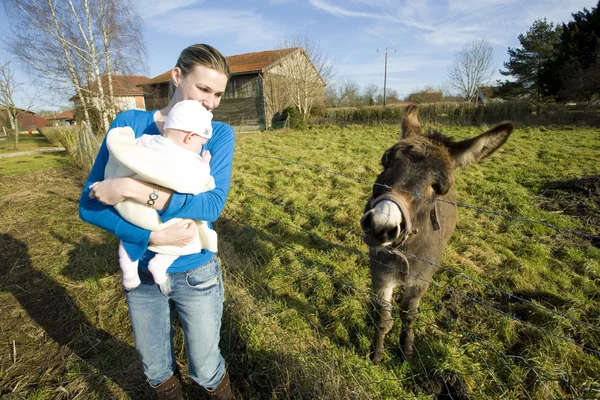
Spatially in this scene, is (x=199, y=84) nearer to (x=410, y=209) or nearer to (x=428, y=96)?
(x=410, y=209)

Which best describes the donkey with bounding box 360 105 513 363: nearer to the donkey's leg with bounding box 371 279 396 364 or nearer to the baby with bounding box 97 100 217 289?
the donkey's leg with bounding box 371 279 396 364

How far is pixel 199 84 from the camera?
5.45 ft

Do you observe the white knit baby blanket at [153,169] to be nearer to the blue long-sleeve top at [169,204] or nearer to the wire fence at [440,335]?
the blue long-sleeve top at [169,204]

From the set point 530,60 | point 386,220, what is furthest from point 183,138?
point 530,60

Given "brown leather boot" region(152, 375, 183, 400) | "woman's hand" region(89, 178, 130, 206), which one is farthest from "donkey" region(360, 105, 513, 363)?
"brown leather boot" region(152, 375, 183, 400)

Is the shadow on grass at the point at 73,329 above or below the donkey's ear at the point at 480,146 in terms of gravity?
below

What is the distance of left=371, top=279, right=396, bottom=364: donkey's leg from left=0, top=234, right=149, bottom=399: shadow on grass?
2.14 metres

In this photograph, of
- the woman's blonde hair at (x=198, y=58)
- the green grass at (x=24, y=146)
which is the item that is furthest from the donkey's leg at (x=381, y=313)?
the green grass at (x=24, y=146)

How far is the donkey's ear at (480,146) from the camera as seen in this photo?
2059mm

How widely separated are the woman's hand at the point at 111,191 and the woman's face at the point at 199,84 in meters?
0.65

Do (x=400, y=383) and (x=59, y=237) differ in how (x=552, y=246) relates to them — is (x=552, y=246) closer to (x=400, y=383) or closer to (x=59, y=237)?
(x=400, y=383)

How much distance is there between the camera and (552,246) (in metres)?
4.51

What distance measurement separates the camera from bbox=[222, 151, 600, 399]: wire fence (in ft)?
7.73

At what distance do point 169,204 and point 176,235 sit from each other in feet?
0.67
